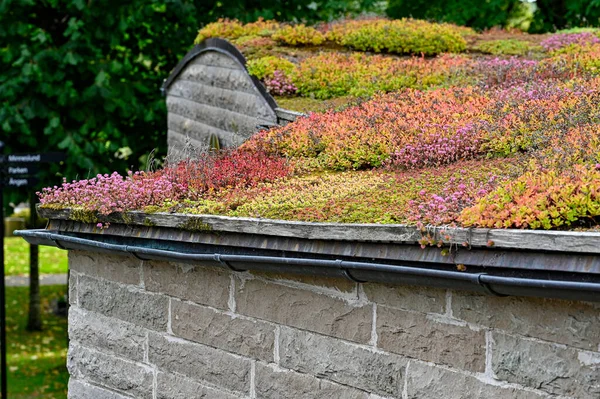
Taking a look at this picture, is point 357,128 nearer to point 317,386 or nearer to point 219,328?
point 219,328

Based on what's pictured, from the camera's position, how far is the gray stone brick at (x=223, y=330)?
18.4 feet

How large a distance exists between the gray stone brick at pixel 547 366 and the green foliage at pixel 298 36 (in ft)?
27.9

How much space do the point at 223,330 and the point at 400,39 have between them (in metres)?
7.25

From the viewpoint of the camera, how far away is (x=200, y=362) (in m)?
6.07

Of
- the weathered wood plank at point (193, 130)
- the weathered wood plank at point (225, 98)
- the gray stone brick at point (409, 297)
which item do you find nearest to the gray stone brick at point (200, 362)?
the gray stone brick at point (409, 297)

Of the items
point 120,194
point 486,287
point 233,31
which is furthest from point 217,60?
point 486,287

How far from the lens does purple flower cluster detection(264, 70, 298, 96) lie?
10641 mm

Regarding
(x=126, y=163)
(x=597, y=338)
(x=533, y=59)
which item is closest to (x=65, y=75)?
(x=126, y=163)

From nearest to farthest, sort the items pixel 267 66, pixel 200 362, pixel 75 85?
pixel 200 362, pixel 267 66, pixel 75 85

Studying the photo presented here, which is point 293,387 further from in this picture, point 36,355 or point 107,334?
point 36,355

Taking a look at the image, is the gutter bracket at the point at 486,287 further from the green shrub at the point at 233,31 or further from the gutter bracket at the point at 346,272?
the green shrub at the point at 233,31

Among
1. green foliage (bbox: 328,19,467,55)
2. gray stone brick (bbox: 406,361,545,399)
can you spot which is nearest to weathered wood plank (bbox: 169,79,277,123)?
green foliage (bbox: 328,19,467,55)

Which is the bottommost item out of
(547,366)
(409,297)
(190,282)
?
(547,366)

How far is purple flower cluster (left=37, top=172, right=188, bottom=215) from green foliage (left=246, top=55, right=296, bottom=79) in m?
3.92
